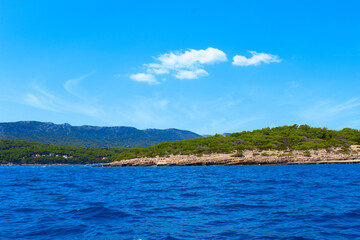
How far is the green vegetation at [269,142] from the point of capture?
331ft

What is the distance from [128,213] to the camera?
47.6 feet

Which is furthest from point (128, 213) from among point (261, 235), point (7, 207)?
point (7, 207)

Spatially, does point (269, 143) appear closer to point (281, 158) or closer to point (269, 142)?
point (269, 142)

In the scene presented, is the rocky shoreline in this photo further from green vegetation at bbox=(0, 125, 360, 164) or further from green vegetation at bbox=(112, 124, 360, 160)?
green vegetation at bbox=(112, 124, 360, 160)

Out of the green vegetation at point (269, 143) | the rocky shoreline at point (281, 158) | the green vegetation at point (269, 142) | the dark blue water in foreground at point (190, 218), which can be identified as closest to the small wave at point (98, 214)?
the dark blue water in foreground at point (190, 218)

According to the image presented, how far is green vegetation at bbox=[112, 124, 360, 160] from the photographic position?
100956 millimetres

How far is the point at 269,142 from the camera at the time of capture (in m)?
108

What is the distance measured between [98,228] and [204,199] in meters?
8.86

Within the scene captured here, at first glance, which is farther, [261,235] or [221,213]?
[221,213]

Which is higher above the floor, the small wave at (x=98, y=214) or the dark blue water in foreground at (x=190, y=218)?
the small wave at (x=98, y=214)

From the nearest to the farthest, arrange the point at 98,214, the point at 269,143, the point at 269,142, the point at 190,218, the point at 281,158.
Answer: the point at 190,218 < the point at 98,214 < the point at 281,158 < the point at 269,143 < the point at 269,142

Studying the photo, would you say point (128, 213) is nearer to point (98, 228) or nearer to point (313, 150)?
point (98, 228)

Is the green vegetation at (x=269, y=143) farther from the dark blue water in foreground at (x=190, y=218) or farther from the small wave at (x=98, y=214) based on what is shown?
the small wave at (x=98, y=214)

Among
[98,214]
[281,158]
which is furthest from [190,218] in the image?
[281,158]
